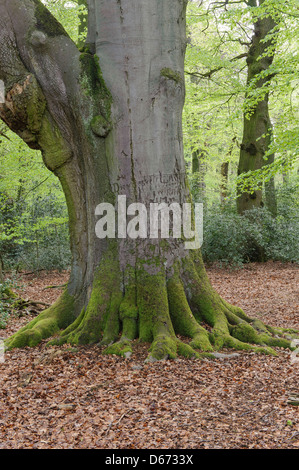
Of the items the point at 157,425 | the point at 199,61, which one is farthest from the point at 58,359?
the point at 199,61

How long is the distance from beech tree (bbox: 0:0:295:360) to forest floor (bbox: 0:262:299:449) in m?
0.48

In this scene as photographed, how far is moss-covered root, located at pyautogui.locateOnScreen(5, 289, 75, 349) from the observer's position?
5.32m

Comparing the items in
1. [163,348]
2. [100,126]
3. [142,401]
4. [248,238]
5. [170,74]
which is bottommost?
[142,401]

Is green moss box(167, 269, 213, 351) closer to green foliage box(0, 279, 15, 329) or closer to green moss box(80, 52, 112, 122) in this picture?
green moss box(80, 52, 112, 122)

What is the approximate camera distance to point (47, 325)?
551 cm

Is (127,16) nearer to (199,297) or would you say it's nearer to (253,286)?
(199,297)

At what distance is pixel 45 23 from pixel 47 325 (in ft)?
13.1

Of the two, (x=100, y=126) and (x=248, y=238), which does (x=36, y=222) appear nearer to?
(x=248, y=238)

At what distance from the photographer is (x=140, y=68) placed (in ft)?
16.8

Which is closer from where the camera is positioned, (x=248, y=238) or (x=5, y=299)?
(x=5, y=299)

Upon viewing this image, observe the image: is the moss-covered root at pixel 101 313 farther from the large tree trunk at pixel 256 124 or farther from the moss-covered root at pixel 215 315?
the large tree trunk at pixel 256 124

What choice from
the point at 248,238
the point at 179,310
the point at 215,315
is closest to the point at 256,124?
the point at 248,238
